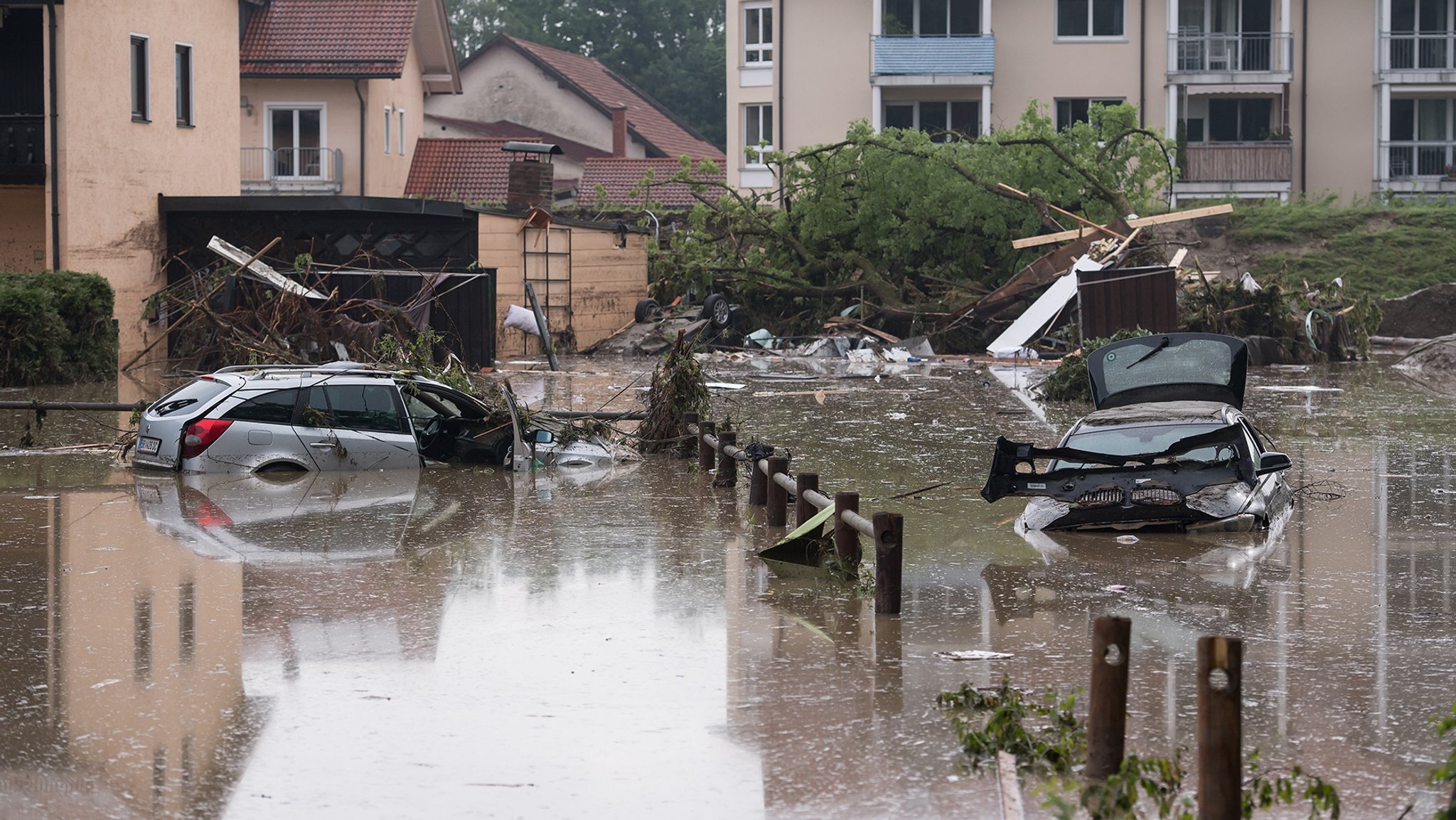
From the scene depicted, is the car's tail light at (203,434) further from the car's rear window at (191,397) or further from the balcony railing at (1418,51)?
the balcony railing at (1418,51)

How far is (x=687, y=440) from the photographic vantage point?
53.4 ft

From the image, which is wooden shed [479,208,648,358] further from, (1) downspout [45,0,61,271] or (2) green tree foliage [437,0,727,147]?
(2) green tree foliage [437,0,727,147]

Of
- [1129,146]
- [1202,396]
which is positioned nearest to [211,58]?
[1129,146]

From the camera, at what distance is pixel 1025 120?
3503 centimetres

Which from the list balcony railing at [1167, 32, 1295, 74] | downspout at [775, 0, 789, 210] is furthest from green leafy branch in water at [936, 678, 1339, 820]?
balcony railing at [1167, 32, 1295, 74]

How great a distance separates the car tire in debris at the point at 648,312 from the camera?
36.8 metres

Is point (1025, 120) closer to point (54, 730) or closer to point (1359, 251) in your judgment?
point (1359, 251)

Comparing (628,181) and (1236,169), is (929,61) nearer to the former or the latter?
(1236,169)

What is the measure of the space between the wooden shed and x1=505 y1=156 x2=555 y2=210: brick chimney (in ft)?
2.21

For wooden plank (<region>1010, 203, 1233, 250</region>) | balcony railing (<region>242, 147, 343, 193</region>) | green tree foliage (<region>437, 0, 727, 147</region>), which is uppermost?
green tree foliage (<region>437, 0, 727, 147</region>)

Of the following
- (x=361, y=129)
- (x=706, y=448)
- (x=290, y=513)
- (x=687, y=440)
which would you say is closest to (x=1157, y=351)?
(x=706, y=448)

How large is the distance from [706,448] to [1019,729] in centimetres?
891

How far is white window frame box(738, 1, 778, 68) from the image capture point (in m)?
47.2

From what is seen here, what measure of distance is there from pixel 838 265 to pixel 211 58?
1433 centimetres
